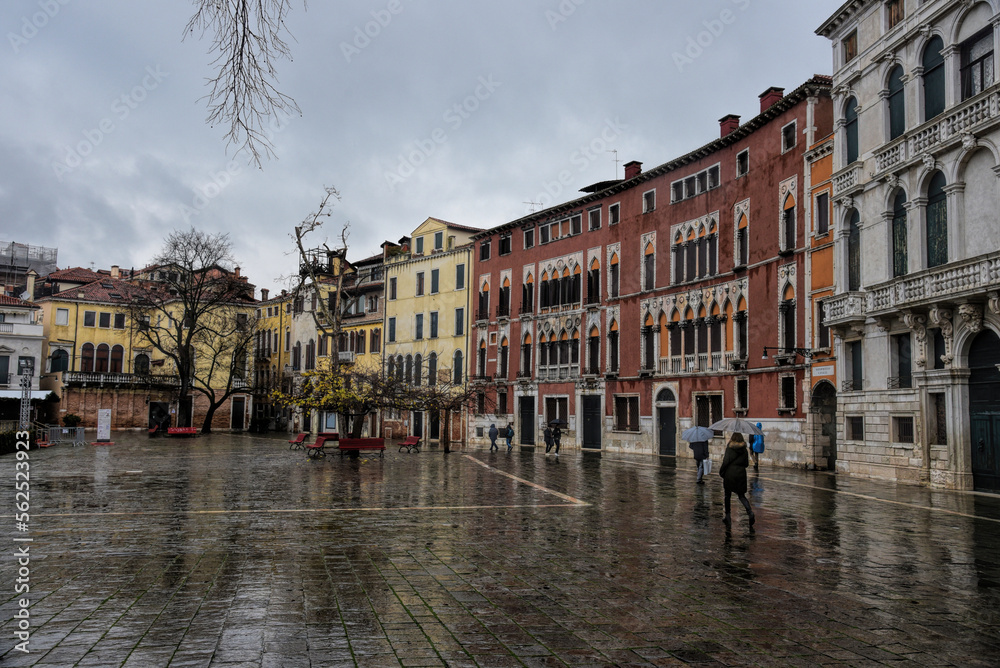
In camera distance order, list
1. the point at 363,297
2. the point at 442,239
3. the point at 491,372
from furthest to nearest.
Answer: the point at 363,297 → the point at 442,239 → the point at 491,372

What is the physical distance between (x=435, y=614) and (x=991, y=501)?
1687 centimetres

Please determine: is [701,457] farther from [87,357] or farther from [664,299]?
[87,357]

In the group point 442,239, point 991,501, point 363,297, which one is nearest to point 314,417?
point 363,297

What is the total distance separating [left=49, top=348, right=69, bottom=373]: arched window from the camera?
6825 centimetres

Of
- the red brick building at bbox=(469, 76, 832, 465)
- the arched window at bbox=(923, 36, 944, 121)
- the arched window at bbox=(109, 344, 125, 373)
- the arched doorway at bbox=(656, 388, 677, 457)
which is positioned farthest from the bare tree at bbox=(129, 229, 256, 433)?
the arched window at bbox=(923, 36, 944, 121)

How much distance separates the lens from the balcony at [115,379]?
6438 centimetres

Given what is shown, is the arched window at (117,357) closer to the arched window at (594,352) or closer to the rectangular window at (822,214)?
the arched window at (594,352)

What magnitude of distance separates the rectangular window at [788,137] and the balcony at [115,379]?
52.0 metres

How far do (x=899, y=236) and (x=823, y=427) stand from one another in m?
8.11

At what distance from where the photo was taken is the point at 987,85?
67.8 ft

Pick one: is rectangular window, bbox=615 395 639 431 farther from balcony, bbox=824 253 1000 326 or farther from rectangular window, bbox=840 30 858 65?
rectangular window, bbox=840 30 858 65

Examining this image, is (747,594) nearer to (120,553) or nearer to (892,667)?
(892,667)

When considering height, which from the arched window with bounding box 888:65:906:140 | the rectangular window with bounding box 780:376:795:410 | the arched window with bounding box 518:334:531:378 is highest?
the arched window with bounding box 888:65:906:140

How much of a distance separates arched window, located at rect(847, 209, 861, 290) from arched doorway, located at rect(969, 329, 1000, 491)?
553 centimetres
